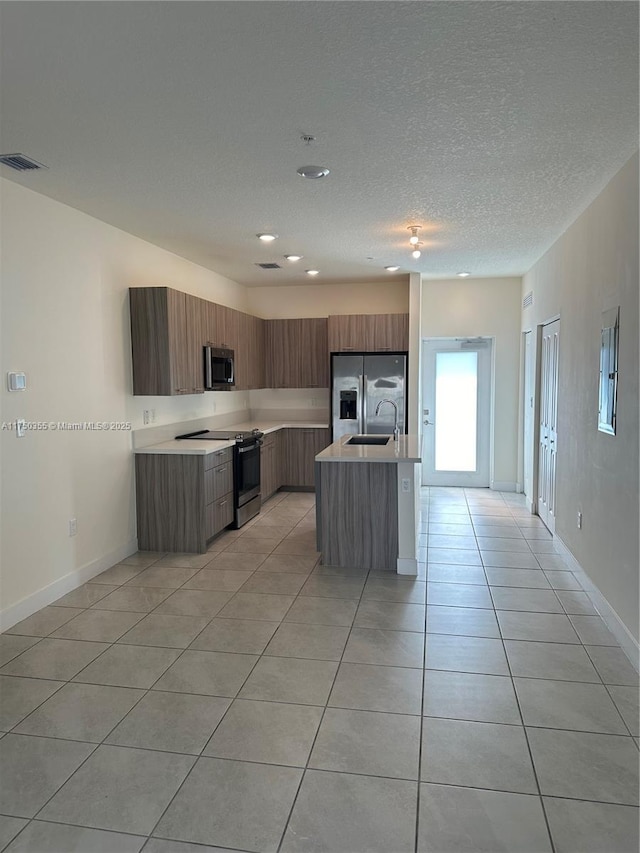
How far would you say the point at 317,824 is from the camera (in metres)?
1.96

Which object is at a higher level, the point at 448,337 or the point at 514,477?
the point at 448,337

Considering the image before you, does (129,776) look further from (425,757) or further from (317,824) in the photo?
(425,757)

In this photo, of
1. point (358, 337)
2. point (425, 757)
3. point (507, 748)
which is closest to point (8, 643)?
point (425, 757)

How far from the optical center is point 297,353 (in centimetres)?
759

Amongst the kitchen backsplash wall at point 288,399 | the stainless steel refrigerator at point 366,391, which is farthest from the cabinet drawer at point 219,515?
the kitchen backsplash wall at point 288,399

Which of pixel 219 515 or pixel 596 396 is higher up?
pixel 596 396

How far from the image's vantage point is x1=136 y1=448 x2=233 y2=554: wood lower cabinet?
16.0ft

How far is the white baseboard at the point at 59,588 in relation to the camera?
3.52 meters

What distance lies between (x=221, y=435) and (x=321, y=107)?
12.7ft

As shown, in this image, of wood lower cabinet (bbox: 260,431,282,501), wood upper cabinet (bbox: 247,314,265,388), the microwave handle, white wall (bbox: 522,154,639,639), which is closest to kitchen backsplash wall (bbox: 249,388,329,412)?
wood upper cabinet (bbox: 247,314,265,388)

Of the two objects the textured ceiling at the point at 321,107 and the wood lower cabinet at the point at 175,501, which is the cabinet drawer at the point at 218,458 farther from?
the textured ceiling at the point at 321,107

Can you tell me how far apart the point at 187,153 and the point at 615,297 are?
260cm

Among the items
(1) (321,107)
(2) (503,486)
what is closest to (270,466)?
(2) (503,486)

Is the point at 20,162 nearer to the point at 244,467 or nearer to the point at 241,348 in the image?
the point at 244,467
